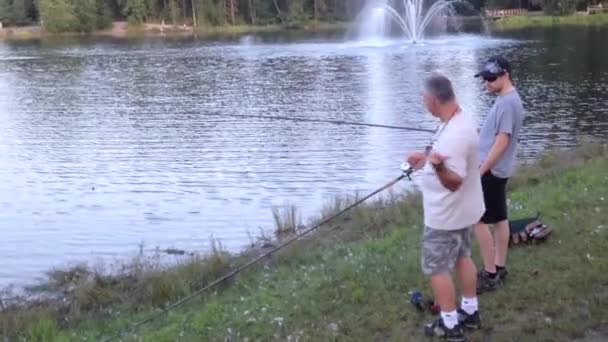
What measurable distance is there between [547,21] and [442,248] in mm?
69986

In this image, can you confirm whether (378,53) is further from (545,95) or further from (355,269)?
(355,269)

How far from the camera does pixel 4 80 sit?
37000mm

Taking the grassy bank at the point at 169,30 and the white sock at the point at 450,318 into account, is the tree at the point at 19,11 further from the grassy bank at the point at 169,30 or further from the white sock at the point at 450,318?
the white sock at the point at 450,318

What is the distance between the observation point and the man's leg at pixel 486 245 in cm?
589

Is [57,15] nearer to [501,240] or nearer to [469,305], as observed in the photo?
[501,240]

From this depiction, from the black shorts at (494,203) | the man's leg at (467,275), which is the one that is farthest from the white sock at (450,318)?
the black shorts at (494,203)

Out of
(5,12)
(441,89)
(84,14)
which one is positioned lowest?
(441,89)

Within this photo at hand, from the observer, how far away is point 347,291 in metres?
6.29

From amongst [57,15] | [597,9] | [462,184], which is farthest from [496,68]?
[57,15]

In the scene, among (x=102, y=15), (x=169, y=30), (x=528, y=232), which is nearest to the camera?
(x=528, y=232)

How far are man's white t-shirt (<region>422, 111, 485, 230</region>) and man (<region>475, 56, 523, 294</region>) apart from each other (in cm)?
75

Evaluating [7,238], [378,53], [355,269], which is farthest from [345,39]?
[355,269]

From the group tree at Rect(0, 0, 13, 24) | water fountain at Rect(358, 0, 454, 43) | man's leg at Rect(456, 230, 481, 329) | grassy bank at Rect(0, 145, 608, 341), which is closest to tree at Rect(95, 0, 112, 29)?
tree at Rect(0, 0, 13, 24)

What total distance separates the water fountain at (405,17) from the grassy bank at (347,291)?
147 feet
